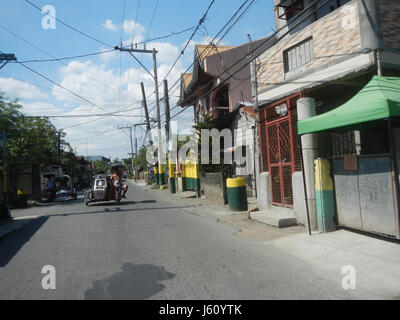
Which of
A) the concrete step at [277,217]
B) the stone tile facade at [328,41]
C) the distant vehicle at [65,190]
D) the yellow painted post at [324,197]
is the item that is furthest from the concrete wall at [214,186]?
the distant vehicle at [65,190]

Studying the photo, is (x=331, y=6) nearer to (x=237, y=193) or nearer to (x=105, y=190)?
(x=237, y=193)

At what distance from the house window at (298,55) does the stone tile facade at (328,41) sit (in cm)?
14

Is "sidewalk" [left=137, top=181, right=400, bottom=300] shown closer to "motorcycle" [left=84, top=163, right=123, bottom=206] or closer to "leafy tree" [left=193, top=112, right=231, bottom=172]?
"leafy tree" [left=193, top=112, right=231, bottom=172]

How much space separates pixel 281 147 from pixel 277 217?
2.35 meters

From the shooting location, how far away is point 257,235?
8.18 meters

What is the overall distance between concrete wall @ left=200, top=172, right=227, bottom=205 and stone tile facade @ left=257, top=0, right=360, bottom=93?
5.45 metres

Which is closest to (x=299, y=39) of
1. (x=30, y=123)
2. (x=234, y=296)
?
(x=234, y=296)

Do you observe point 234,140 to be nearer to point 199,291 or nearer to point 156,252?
point 156,252

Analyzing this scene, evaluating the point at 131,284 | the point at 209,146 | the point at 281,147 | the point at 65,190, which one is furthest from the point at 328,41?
the point at 65,190

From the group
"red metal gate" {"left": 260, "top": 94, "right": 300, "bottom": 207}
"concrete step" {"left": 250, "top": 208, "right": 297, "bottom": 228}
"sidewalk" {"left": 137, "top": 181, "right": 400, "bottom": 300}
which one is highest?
"red metal gate" {"left": 260, "top": 94, "right": 300, "bottom": 207}

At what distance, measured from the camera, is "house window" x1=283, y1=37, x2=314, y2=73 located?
978 centimetres

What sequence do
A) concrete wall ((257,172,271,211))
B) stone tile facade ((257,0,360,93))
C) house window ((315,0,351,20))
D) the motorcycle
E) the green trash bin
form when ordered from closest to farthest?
stone tile facade ((257,0,360,93))
concrete wall ((257,172,271,211))
house window ((315,0,351,20))
the green trash bin
the motorcycle

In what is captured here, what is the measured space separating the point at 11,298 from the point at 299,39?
9.79m

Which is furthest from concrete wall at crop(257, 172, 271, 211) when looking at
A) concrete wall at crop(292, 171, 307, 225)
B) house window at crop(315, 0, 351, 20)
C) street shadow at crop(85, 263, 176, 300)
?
house window at crop(315, 0, 351, 20)
